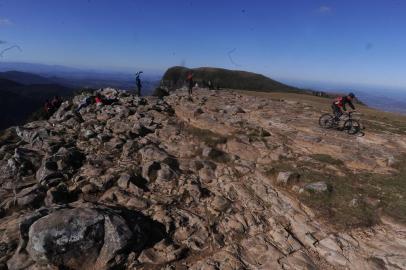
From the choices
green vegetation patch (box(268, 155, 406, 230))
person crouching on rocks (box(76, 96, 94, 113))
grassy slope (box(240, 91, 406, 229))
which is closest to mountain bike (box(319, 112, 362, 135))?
grassy slope (box(240, 91, 406, 229))

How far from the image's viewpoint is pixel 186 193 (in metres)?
19.0

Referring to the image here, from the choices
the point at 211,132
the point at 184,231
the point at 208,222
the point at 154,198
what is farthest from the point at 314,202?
the point at 211,132

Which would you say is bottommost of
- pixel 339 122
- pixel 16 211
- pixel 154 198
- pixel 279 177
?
pixel 16 211

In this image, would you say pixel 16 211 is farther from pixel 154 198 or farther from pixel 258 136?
pixel 258 136

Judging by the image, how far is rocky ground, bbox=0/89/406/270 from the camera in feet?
45.4

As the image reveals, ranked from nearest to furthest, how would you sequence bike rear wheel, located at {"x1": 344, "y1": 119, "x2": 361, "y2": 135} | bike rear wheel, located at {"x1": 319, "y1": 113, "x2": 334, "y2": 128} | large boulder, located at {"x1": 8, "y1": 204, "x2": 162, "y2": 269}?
1. large boulder, located at {"x1": 8, "y1": 204, "x2": 162, "y2": 269}
2. bike rear wheel, located at {"x1": 344, "y1": 119, "x2": 361, "y2": 135}
3. bike rear wheel, located at {"x1": 319, "y1": 113, "x2": 334, "y2": 128}


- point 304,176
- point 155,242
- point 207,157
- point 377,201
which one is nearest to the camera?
point 155,242

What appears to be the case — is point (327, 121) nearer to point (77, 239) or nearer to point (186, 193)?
point (186, 193)

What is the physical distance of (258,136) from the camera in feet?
88.1

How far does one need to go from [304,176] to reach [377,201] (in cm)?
421

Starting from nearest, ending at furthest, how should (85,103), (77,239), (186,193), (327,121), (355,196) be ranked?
1. (77,239)
2. (355,196)
3. (186,193)
4. (327,121)
5. (85,103)

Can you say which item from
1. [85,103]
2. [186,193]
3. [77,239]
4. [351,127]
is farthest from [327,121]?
[85,103]

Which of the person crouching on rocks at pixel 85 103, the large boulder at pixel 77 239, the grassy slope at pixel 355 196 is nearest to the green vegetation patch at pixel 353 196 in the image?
the grassy slope at pixel 355 196

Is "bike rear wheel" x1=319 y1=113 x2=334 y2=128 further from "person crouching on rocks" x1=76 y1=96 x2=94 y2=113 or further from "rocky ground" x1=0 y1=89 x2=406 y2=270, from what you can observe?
"person crouching on rocks" x1=76 y1=96 x2=94 y2=113
